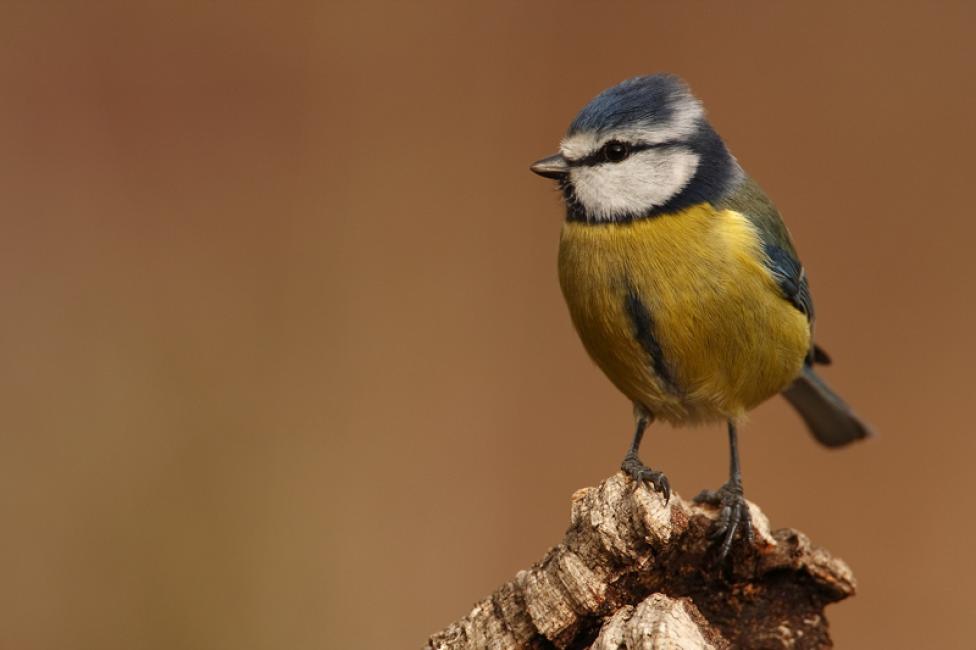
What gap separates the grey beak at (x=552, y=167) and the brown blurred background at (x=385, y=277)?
1449 mm

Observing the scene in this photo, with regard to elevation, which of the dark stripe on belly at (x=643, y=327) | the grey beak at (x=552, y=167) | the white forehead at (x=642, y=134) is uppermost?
the white forehead at (x=642, y=134)

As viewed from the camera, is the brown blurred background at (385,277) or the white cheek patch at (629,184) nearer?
the white cheek patch at (629,184)

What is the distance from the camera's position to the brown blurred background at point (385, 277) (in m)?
3.48

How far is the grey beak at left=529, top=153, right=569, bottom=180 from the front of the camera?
253 centimetres

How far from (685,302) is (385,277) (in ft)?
6.17

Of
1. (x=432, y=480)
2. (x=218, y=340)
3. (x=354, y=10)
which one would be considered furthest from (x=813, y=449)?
(x=354, y=10)

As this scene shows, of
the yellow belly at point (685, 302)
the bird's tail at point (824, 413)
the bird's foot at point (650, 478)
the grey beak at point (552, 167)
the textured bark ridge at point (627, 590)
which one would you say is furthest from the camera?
the bird's tail at point (824, 413)

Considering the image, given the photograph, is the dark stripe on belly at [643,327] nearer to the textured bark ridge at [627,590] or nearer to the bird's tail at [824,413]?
the textured bark ridge at [627,590]

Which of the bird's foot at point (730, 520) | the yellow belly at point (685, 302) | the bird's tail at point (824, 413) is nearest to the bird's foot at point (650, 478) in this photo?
the bird's foot at point (730, 520)

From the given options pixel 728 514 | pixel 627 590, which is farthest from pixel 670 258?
pixel 627 590

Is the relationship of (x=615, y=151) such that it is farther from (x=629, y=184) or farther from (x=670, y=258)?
(x=670, y=258)

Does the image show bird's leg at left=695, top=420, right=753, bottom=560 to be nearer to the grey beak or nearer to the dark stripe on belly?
the dark stripe on belly

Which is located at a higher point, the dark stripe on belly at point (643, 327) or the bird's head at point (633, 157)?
the bird's head at point (633, 157)

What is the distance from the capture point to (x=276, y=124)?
4.20 meters
